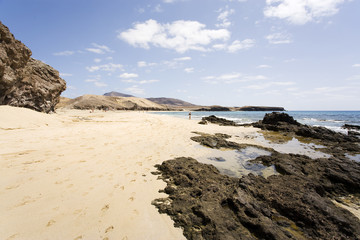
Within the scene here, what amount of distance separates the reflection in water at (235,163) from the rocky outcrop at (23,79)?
13.5 m

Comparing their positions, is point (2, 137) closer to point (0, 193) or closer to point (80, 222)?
point (0, 193)

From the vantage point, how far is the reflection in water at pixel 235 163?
5379 mm

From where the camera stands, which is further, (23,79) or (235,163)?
(23,79)

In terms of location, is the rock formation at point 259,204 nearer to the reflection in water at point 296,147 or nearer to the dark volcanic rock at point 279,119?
the reflection in water at point 296,147

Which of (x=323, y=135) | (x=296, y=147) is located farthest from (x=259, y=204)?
(x=323, y=135)

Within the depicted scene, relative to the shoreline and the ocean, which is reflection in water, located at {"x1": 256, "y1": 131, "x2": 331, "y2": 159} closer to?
the shoreline

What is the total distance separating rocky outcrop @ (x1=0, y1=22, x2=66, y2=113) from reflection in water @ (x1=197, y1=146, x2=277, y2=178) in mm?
13493

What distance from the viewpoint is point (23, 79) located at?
1302 centimetres

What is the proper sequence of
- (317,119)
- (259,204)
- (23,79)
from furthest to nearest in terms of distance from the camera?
(317,119)
(23,79)
(259,204)

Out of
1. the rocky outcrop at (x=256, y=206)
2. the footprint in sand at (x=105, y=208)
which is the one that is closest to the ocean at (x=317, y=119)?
the rocky outcrop at (x=256, y=206)

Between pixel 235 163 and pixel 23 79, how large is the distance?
17080 mm

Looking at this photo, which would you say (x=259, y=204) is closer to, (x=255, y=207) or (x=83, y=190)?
(x=255, y=207)

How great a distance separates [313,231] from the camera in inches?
110

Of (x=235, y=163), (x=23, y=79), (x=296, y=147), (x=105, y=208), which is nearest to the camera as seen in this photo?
(x=105, y=208)
